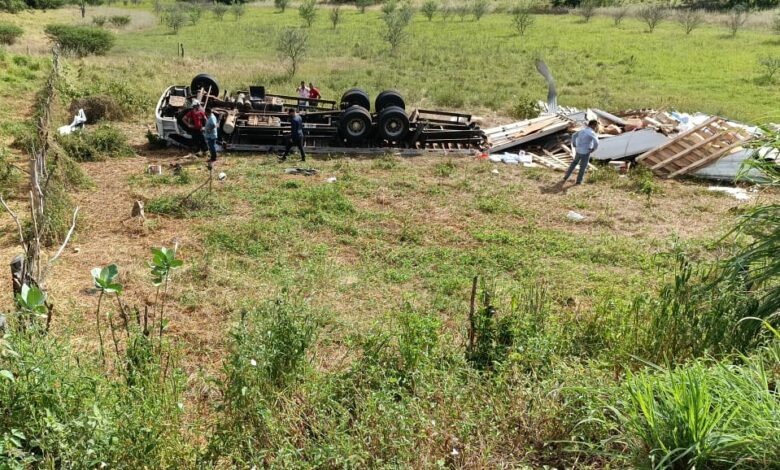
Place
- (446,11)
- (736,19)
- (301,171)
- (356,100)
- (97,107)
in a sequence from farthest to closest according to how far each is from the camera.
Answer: (446,11), (736,19), (97,107), (356,100), (301,171)

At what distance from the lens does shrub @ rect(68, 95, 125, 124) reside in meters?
14.5

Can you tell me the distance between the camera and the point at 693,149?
1184 cm

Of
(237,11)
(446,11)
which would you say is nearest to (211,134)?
(446,11)

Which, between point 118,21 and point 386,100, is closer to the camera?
point 386,100

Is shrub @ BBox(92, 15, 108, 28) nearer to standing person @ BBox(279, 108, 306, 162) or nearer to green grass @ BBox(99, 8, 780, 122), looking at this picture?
green grass @ BBox(99, 8, 780, 122)

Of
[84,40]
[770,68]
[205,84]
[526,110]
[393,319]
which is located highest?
[84,40]

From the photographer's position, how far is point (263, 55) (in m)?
26.2

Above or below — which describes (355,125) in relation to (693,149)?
above

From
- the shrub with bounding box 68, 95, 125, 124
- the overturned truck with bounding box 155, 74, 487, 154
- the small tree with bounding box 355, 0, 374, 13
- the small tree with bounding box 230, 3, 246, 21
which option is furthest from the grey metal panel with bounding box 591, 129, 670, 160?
the small tree with bounding box 355, 0, 374, 13

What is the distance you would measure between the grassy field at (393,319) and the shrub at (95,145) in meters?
0.43

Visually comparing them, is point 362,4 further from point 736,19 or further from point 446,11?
point 736,19

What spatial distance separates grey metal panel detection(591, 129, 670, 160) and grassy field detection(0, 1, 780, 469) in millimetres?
1084

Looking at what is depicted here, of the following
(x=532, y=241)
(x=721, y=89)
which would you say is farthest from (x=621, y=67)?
(x=532, y=241)

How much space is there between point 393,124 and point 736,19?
31.8 metres
